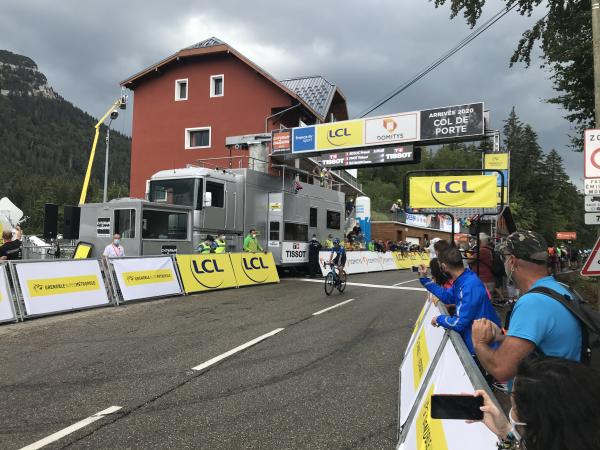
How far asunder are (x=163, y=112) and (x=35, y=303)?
83.0ft

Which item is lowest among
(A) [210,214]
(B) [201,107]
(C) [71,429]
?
(C) [71,429]

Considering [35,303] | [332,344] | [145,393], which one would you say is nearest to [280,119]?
[35,303]

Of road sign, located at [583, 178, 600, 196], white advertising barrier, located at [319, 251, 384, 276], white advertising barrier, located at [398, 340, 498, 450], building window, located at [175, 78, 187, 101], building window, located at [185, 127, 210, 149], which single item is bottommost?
white advertising barrier, located at [319, 251, 384, 276]

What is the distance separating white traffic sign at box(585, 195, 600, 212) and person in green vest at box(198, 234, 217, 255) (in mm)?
10456

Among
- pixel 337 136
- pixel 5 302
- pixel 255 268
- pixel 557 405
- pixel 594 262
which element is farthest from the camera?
pixel 337 136

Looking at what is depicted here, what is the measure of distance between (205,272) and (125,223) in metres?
2.75

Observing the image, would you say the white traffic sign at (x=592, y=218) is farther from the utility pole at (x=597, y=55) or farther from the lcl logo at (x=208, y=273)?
the lcl logo at (x=208, y=273)

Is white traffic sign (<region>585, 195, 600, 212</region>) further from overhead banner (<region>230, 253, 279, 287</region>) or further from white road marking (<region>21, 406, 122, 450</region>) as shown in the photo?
overhead banner (<region>230, 253, 279, 287</region>)

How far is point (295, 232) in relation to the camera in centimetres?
1884

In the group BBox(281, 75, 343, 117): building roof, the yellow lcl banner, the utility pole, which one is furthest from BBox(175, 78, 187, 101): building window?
the utility pole

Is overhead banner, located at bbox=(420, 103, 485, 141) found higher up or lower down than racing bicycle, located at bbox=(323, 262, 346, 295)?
higher up

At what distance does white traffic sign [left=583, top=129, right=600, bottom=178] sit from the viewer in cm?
582

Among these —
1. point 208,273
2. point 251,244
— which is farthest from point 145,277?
point 251,244

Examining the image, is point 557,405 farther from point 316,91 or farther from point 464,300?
point 316,91
